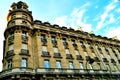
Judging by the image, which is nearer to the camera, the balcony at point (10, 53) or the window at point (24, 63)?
the window at point (24, 63)

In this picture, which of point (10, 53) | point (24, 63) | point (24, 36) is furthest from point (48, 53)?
point (10, 53)

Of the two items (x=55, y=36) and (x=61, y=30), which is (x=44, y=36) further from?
(x=61, y=30)

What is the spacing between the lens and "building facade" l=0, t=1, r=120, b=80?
26.5 meters

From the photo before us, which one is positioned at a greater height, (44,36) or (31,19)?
(31,19)

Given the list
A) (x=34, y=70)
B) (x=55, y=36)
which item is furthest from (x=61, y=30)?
(x=34, y=70)

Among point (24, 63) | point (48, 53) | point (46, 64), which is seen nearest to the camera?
point (24, 63)

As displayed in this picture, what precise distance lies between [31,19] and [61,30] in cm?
675

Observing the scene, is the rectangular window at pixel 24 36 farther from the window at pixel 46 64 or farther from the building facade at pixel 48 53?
the window at pixel 46 64

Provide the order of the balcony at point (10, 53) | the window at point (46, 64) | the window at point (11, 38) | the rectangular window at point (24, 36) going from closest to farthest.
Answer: the balcony at point (10, 53)
the window at point (46, 64)
the window at point (11, 38)
the rectangular window at point (24, 36)

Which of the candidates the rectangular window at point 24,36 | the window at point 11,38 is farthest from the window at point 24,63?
the window at point 11,38

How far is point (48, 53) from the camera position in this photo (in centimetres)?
3022

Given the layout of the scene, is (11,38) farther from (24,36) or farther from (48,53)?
(48,53)

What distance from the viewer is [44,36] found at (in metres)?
33.1

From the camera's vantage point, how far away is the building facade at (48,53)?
87.1ft
